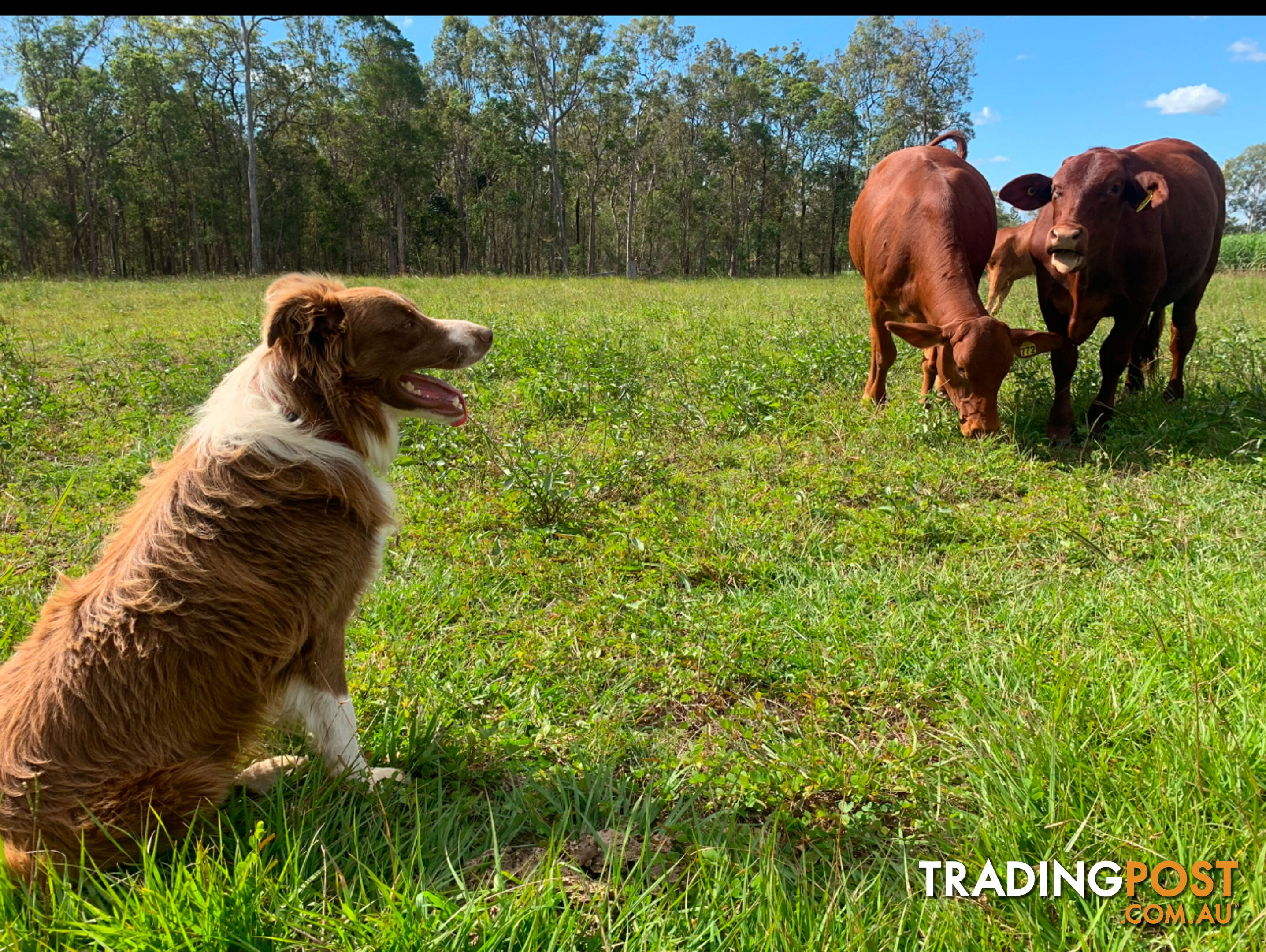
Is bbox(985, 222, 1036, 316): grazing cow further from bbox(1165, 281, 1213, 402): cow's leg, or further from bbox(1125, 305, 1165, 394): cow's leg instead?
bbox(1125, 305, 1165, 394): cow's leg

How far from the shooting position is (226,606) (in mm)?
1984

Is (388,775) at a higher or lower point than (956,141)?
lower

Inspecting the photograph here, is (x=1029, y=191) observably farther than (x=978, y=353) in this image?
Yes

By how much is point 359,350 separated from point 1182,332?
25.1 ft

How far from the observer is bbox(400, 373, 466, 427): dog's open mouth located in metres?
2.71

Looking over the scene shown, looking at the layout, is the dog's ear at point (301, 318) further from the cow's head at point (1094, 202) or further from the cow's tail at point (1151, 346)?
the cow's tail at point (1151, 346)

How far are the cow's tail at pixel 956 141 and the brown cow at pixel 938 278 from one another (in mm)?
128

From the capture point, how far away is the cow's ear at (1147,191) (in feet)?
16.9

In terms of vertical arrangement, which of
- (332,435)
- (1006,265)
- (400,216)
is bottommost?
(332,435)

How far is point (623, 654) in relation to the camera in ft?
10.1

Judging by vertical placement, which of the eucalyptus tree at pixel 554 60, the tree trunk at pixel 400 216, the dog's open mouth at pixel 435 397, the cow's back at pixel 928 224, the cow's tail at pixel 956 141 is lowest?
the dog's open mouth at pixel 435 397

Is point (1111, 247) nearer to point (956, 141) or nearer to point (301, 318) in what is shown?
point (956, 141)

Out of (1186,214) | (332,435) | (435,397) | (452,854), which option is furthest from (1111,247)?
(452,854)

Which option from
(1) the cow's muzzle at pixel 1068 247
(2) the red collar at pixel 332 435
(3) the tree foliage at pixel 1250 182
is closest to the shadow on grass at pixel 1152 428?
(1) the cow's muzzle at pixel 1068 247
